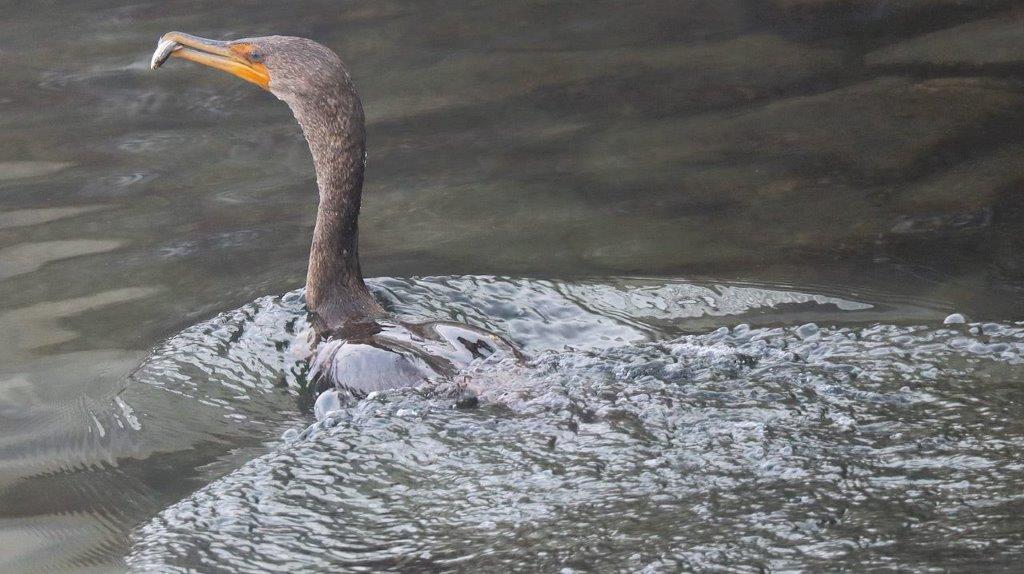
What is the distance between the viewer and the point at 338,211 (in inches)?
214

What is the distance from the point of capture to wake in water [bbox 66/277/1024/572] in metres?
3.42

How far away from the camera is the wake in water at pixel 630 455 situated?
3420 millimetres

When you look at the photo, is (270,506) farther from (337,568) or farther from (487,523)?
(487,523)

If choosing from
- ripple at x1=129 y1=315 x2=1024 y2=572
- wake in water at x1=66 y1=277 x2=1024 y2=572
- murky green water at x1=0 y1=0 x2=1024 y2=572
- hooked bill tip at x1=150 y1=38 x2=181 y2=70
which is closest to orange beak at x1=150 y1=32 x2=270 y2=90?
hooked bill tip at x1=150 y1=38 x2=181 y2=70

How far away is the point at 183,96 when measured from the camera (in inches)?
344

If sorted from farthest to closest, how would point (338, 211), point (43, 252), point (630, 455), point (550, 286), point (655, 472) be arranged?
1. point (43, 252)
2. point (550, 286)
3. point (338, 211)
4. point (630, 455)
5. point (655, 472)


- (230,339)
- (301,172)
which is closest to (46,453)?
(230,339)

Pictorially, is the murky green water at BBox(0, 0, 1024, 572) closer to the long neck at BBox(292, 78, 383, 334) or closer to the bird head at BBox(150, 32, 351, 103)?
the long neck at BBox(292, 78, 383, 334)

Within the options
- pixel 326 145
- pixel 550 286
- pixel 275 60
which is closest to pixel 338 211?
pixel 326 145

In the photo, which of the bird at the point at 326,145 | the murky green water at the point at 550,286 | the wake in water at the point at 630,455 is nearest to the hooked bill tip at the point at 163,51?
the bird at the point at 326,145

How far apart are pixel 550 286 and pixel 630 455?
5.96 feet

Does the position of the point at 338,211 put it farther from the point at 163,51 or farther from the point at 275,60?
the point at 163,51

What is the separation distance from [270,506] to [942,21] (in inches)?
253

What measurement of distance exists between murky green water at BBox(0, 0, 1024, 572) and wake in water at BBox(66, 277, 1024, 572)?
0.01m
